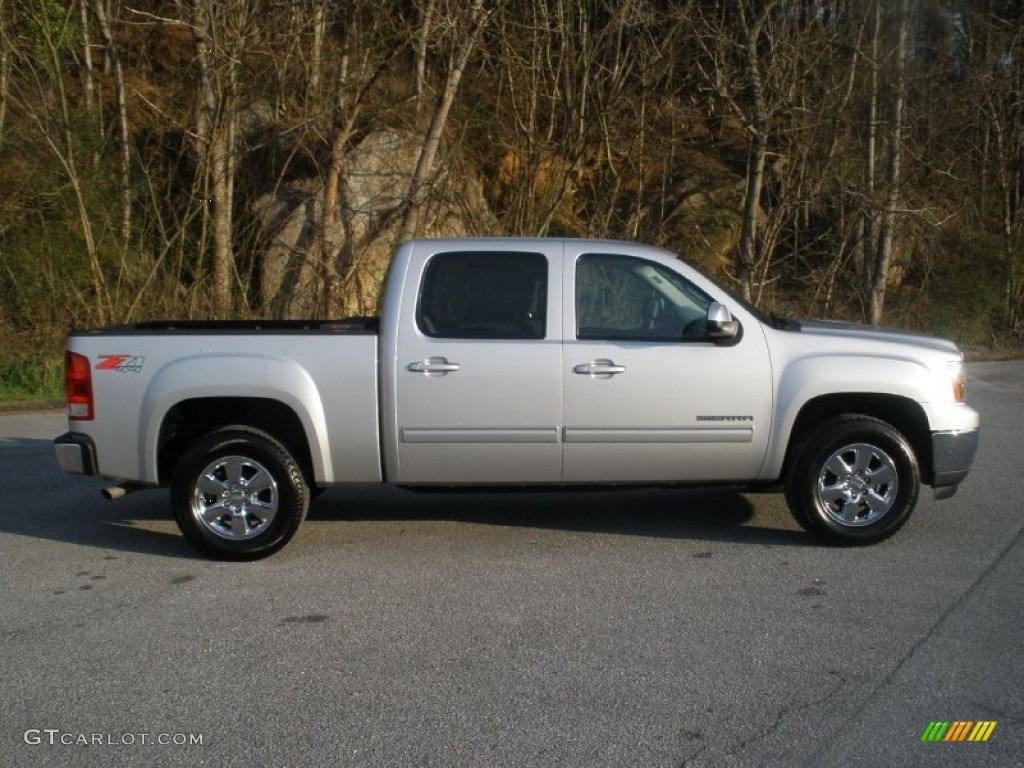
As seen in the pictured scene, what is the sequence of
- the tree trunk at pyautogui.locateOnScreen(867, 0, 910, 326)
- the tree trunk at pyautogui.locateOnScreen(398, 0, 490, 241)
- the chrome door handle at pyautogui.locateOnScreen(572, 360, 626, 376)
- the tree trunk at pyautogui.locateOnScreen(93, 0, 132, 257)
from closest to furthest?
the chrome door handle at pyautogui.locateOnScreen(572, 360, 626, 376) → the tree trunk at pyautogui.locateOnScreen(398, 0, 490, 241) → the tree trunk at pyautogui.locateOnScreen(93, 0, 132, 257) → the tree trunk at pyautogui.locateOnScreen(867, 0, 910, 326)

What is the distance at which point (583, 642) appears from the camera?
5066mm

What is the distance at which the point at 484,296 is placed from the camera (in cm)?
665

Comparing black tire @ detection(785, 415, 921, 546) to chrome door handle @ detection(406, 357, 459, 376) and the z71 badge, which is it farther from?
the z71 badge

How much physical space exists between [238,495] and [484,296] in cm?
199

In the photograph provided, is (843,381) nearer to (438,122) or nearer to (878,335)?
(878,335)

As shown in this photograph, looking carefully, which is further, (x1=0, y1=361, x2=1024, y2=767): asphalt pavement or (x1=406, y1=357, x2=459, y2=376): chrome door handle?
(x1=406, y1=357, x2=459, y2=376): chrome door handle

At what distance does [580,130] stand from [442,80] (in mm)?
2685

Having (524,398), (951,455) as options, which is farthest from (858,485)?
(524,398)

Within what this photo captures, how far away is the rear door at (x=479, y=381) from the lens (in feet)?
21.1

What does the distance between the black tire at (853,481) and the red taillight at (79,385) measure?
4.41 metres

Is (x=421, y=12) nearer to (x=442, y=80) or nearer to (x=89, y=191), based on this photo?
(x=442, y=80)

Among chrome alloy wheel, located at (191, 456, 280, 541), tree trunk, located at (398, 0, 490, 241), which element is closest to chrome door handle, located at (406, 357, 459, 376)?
chrome alloy wheel, located at (191, 456, 280, 541)

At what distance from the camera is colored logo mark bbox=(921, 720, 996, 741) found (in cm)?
409

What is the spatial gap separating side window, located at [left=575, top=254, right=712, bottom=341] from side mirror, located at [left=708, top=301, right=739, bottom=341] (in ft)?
0.56
